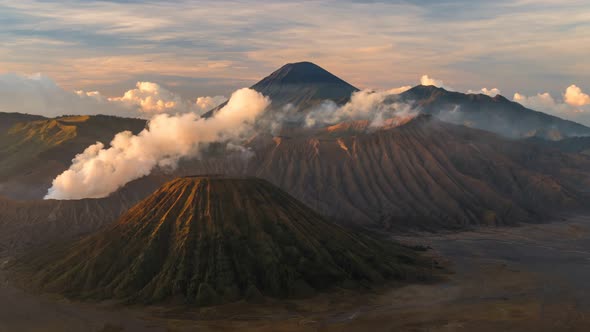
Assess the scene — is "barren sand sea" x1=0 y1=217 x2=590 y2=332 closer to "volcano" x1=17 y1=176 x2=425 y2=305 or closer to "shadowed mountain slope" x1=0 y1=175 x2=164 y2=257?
"volcano" x1=17 y1=176 x2=425 y2=305

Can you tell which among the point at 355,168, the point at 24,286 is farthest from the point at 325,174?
the point at 24,286

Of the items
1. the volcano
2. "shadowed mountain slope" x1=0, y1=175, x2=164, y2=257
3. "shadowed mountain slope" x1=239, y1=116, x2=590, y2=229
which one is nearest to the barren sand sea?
the volcano

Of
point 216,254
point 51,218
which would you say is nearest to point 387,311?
point 216,254

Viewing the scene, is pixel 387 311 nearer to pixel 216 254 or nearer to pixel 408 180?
pixel 216 254

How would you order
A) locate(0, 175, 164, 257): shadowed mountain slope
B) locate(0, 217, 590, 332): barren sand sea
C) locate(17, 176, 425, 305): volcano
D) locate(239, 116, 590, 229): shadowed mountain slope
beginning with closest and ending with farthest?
locate(0, 217, 590, 332): barren sand sea < locate(17, 176, 425, 305): volcano < locate(0, 175, 164, 257): shadowed mountain slope < locate(239, 116, 590, 229): shadowed mountain slope

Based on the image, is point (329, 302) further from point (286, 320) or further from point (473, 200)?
point (473, 200)

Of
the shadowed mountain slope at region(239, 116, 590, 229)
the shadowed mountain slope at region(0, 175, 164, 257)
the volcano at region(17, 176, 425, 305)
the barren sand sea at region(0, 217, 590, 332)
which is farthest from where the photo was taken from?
the shadowed mountain slope at region(239, 116, 590, 229)

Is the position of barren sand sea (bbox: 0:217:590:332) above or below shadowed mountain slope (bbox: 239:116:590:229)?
below

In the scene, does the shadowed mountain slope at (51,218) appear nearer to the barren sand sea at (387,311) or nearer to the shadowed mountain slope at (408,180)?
the barren sand sea at (387,311)
